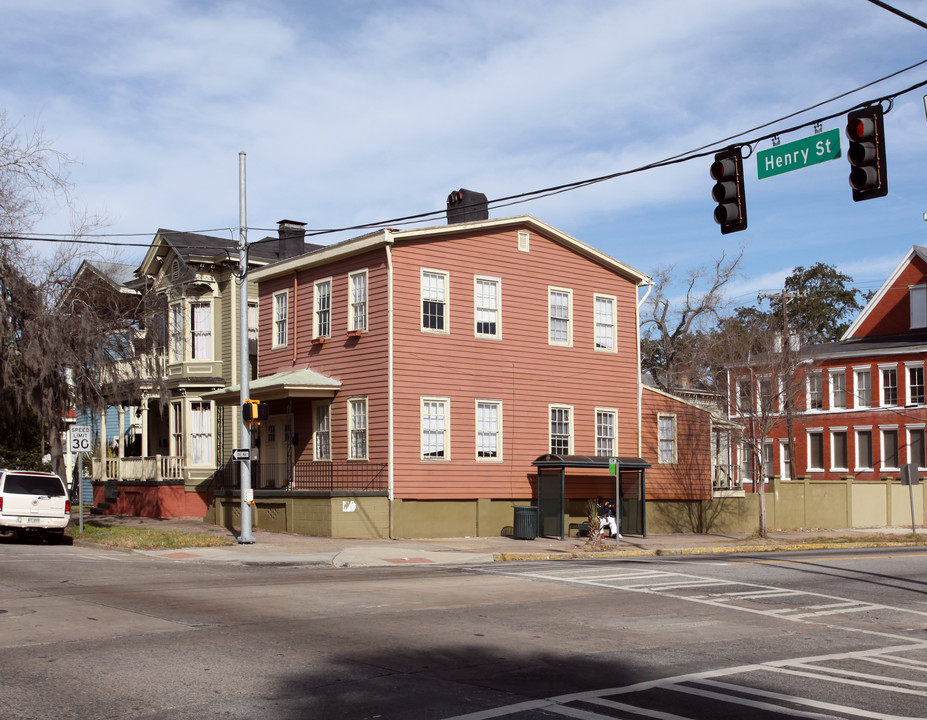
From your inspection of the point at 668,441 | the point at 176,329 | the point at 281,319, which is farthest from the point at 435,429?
the point at 176,329

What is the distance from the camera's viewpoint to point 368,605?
1459cm

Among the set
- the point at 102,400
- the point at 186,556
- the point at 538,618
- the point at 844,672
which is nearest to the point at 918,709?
the point at 844,672

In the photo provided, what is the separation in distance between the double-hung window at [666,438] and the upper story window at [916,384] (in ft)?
78.2

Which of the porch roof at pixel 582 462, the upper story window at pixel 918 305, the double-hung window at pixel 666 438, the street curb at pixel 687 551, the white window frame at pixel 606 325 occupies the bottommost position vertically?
the street curb at pixel 687 551

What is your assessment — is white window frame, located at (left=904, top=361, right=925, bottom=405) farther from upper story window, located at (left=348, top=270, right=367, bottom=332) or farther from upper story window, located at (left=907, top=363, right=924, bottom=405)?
upper story window, located at (left=348, top=270, right=367, bottom=332)

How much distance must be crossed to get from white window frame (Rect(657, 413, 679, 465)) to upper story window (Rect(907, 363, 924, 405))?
23.8m

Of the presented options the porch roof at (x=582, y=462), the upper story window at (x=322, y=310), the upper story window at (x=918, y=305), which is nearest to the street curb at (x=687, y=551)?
the porch roof at (x=582, y=462)

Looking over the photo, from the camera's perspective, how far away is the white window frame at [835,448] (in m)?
55.5

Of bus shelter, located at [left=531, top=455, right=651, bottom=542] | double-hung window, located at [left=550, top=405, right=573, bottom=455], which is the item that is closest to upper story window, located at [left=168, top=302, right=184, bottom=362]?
double-hung window, located at [left=550, top=405, right=573, bottom=455]

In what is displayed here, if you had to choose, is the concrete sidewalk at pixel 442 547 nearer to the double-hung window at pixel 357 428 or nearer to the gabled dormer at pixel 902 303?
the double-hung window at pixel 357 428

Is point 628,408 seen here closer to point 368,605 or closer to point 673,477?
point 673,477

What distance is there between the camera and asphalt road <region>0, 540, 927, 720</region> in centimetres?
850

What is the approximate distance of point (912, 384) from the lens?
5262 centimetres

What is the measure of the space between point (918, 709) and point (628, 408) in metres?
25.3
